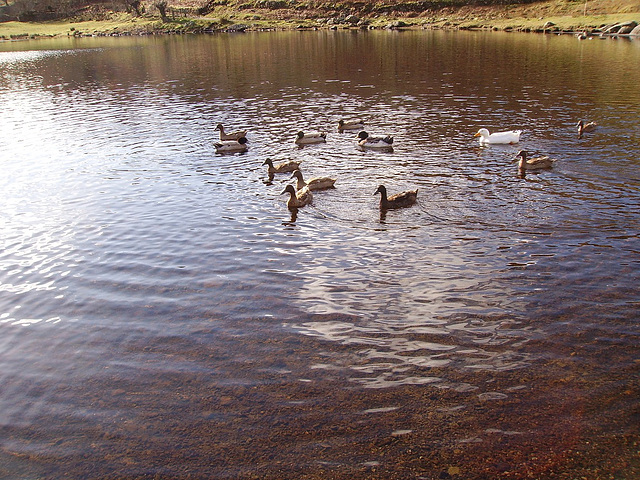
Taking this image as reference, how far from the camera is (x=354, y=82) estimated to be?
1686 inches

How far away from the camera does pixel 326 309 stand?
37.6ft

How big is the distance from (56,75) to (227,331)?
178 feet

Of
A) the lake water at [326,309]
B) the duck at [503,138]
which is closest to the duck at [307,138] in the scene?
the lake water at [326,309]

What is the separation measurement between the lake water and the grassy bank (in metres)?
67.3

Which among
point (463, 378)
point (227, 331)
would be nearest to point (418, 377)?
point (463, 378)

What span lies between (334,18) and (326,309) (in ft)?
364

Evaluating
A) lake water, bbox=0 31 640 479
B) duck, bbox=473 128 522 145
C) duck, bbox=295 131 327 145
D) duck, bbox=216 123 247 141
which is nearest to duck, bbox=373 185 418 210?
lake water, bbox=0 31 640 479

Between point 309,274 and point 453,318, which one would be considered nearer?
point 453,318

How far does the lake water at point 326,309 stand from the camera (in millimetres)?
7879

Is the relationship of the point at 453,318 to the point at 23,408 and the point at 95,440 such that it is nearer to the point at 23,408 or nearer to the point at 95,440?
the point at 95,440

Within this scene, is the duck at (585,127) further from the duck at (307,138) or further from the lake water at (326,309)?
the duck at (307,138)

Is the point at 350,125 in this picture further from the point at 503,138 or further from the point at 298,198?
the point at 298,198

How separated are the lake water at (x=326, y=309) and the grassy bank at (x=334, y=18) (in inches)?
2648

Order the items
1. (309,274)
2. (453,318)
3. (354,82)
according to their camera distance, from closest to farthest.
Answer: (453,318), (309,274), (354,82)
